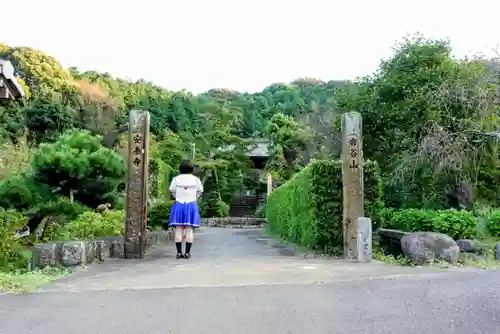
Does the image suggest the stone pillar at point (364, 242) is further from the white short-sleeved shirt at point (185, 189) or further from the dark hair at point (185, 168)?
the dark hair at point (185, 168)

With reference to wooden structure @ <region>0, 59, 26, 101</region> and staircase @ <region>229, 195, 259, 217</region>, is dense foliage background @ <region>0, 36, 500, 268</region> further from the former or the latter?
staircase @ <region>229, 195, 259, 217</region>

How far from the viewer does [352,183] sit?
24.9ft

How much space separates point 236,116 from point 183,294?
3029cm

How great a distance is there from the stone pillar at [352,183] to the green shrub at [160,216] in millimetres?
9259

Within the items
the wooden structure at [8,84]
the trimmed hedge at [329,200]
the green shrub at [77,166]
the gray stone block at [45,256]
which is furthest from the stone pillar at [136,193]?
the green shrub at [77,166]

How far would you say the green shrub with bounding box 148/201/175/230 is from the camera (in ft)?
52.6

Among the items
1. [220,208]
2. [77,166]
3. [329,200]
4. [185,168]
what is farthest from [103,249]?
[220,208]

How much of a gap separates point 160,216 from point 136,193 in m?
8.45

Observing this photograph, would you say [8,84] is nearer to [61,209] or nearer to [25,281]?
[25,281]

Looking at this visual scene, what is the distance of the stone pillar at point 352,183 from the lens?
7449mm

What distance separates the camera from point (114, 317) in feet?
11.2

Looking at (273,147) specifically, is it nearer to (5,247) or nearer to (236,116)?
(236,116)

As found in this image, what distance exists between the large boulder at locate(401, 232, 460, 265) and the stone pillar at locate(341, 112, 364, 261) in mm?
885

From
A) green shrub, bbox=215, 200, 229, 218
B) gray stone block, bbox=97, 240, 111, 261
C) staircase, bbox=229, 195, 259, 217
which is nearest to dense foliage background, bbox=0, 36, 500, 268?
gray stone block, bbox=97, 240, 111, 261
